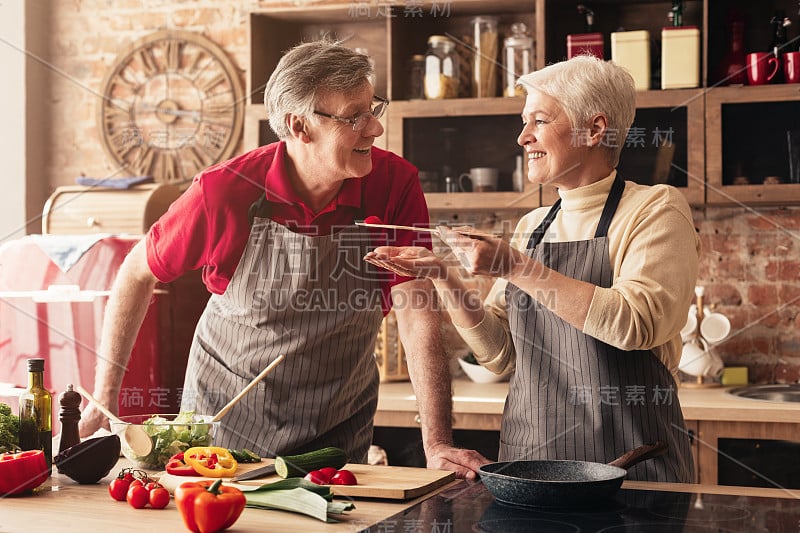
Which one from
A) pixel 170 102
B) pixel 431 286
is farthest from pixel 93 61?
pixel 431 286

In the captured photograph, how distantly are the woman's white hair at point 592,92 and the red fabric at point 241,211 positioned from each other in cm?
50

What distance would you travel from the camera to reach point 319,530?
4.74ft

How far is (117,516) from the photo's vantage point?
1541 mm

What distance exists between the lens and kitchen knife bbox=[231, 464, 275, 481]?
173 centimetres

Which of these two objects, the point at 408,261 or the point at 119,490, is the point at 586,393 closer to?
the point at 408,261

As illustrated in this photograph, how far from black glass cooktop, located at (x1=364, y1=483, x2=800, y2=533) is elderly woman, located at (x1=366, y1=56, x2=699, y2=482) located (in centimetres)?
32

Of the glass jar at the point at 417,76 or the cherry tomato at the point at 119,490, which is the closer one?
the cherry tomato at the point at 119,490

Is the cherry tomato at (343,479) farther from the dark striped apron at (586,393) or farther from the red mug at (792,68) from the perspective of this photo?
the red mug at (792,68)

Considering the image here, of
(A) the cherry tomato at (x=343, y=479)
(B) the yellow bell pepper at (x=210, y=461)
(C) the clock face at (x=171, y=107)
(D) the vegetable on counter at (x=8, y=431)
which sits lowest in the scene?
(A) the cherry tomato at (x=343, y=479)

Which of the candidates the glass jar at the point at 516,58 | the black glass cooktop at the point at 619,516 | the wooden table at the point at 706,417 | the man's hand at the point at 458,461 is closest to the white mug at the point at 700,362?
the wooden table at the point at 706,417

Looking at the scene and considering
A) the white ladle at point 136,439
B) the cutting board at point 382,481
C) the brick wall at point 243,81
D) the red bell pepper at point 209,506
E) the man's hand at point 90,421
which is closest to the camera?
the red bell pepper at point 209,506

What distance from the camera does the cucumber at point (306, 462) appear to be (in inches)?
68.4

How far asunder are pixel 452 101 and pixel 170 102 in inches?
56.2

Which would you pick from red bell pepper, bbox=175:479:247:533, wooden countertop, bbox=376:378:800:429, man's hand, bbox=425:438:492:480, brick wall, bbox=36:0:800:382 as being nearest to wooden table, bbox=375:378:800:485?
wooden countertop, bbox=376:378:800:429
